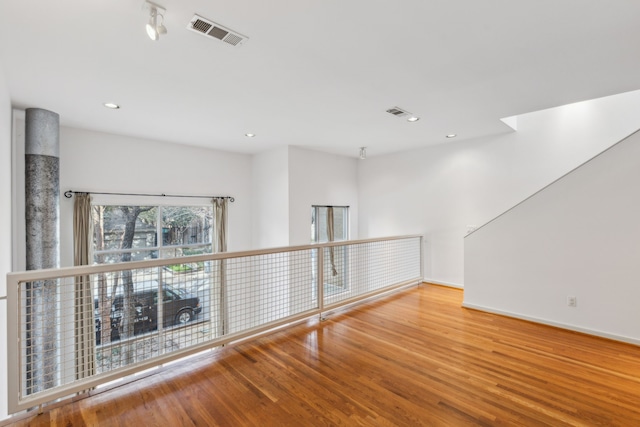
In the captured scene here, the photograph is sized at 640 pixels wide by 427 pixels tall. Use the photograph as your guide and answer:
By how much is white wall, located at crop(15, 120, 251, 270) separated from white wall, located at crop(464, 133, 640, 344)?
424 centimetres

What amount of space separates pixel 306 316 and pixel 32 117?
12.7ft

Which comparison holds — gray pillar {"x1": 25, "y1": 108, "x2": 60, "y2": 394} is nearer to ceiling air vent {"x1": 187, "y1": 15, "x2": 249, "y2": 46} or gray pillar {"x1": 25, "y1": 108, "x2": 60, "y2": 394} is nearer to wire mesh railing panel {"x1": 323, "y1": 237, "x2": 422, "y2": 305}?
ceiling air vent {"x1": 187, "y1": 15, "x2": 249, "y2": 46}

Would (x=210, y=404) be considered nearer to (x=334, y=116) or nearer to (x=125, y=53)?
(x=125, y=53)

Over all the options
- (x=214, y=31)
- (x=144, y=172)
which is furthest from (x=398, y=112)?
(x=144, y=172)

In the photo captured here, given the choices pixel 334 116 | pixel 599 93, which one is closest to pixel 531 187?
pixel 599 93

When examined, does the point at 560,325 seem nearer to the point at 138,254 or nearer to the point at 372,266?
the point at 372,266

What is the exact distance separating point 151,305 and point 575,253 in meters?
5.63

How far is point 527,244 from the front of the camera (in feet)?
11.8

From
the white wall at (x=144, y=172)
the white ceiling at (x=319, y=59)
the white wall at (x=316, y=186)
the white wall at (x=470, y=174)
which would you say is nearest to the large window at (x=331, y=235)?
the white wall at (x=316, y=186)

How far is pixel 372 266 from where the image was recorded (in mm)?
5395

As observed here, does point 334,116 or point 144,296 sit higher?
point 334,116

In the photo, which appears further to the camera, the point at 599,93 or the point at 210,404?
the point at 599,93

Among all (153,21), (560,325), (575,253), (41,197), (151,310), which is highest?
(153,21)

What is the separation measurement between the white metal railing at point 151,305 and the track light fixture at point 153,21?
1.59 metres
